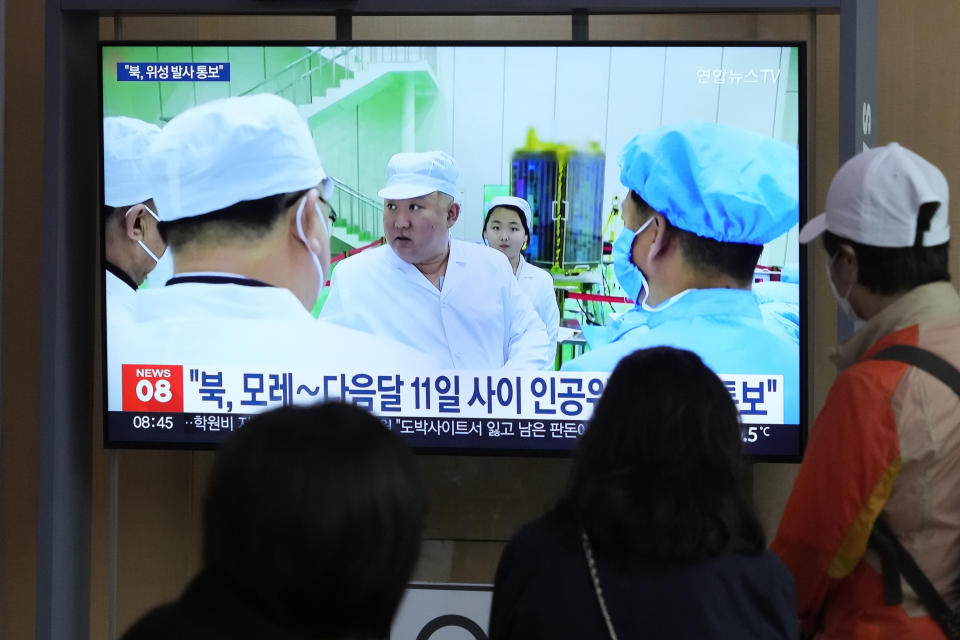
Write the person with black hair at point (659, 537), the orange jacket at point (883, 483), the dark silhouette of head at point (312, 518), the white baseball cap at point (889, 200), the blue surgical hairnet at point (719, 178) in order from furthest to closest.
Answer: the blue surgical hairnet at point (719, 178), the white baseball cap at point (889, 200), the orange jacket at point (883, 483), the person with black hair at point (659, 537), the dark silhouette of head at point (312, 518)

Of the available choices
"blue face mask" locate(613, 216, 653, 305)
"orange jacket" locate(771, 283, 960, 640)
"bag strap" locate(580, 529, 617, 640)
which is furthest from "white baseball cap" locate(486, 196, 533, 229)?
"bag strap" locate(580, 529, 617, 640)

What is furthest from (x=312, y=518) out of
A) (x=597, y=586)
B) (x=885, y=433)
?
(x=885, y=433)

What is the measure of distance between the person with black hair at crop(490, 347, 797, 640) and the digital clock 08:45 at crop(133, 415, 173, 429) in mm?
2070

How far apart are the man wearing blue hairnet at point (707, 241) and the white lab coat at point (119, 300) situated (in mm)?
1401

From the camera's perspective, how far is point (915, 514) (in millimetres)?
1690

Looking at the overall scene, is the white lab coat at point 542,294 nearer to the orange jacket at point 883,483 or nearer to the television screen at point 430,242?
the television screen at point 430,242

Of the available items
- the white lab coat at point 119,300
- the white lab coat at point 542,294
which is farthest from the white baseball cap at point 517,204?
the white lab coat at point 119,300

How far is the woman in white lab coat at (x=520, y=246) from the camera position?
3.25 metres

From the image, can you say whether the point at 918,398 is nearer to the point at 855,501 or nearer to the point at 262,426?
the point at 855,501

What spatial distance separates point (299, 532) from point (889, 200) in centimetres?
124

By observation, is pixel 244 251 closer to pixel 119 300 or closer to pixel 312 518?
pixel 119 300

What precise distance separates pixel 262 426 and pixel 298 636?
0.21 meters

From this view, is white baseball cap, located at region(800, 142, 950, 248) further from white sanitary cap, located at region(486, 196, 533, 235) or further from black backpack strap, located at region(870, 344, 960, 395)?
white sanitary cap, located at region(486, 196, 533, 235)

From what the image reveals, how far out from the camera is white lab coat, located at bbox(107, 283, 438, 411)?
10.7ft
